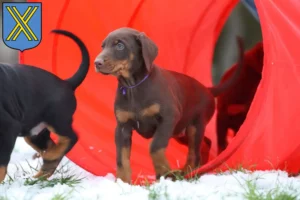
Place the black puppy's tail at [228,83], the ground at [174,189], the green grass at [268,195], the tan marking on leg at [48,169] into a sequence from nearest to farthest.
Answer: the green grass at [268,195]
the ground at [174,189]
the tan marking on leg at [48,169]
the black puppy's tail at [228,83]

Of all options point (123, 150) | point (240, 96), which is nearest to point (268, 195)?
point (123, 150)

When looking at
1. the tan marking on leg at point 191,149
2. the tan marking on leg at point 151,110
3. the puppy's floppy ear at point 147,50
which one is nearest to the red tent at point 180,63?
the tan marking on leg at point 191,149

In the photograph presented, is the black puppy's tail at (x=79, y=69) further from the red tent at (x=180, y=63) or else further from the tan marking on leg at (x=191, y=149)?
the tan marking on leg at (x=191, y=149)

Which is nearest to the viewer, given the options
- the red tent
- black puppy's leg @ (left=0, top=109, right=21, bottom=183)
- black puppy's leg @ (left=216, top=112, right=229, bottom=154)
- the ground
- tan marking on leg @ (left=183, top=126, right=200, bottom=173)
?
the ground

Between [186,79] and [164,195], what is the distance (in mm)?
1546

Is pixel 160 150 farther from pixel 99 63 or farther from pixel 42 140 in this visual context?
pixel 42 140

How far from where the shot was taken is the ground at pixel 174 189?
2.81 m

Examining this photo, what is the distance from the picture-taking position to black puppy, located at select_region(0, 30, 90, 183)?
11.4 ft

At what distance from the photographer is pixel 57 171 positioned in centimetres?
402

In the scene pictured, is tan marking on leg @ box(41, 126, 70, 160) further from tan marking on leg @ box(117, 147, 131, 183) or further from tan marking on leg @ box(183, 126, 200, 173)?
tan marking on leg @ box(183, 126, 200, 173)

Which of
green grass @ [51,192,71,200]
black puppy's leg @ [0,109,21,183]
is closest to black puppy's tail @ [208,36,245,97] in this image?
black puppy's leg @ [0,109,21,183]

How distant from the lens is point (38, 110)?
12.5 feet

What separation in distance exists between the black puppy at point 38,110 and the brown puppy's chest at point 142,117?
1.51ft

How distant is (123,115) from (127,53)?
15.5 inches
